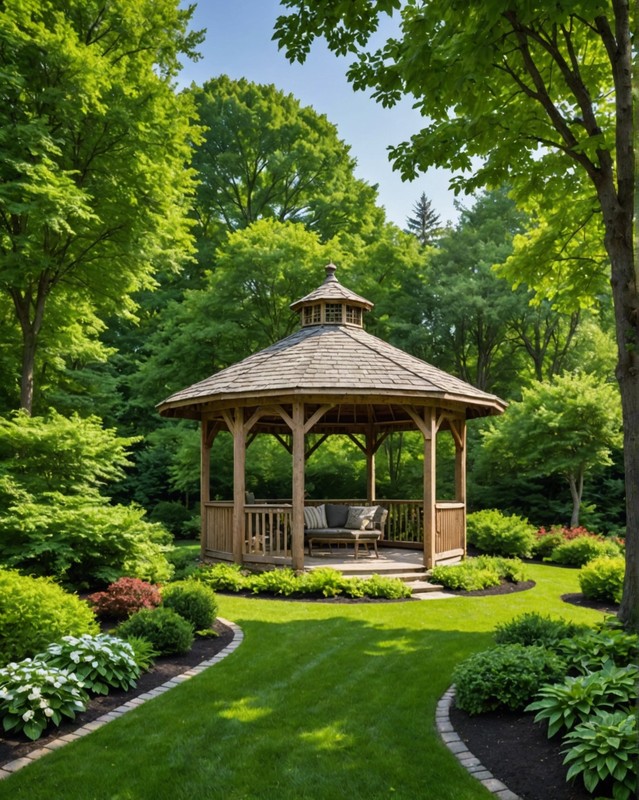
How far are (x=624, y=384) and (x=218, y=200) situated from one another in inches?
994

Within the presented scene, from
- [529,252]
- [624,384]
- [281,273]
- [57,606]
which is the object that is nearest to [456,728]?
[624,384]

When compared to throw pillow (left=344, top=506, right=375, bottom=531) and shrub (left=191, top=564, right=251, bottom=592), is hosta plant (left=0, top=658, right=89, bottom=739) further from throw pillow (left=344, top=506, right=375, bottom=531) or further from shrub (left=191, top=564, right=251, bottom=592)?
throw pillow (left=344, top=506, right=375, bottom=531)

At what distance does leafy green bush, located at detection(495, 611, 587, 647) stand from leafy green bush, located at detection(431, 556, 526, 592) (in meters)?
4.67

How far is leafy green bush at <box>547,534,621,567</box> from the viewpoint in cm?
1464

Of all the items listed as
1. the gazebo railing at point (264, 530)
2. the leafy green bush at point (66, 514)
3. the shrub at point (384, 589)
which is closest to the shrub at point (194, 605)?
the leafy green bush at point (66, 514)

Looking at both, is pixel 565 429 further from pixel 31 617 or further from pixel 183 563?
pixel 31 617

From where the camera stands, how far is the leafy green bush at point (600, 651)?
5.21 meters

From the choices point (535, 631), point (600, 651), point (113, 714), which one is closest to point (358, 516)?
point (535, 631)

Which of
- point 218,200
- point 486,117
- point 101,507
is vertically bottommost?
point 101,507

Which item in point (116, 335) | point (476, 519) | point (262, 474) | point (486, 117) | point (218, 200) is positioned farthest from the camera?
point (218, 200)

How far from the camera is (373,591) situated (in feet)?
34.8

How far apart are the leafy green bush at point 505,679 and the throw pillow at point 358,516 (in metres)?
8.57

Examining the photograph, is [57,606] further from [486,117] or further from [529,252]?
[529,252]

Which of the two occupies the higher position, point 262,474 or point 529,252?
point 529,252
